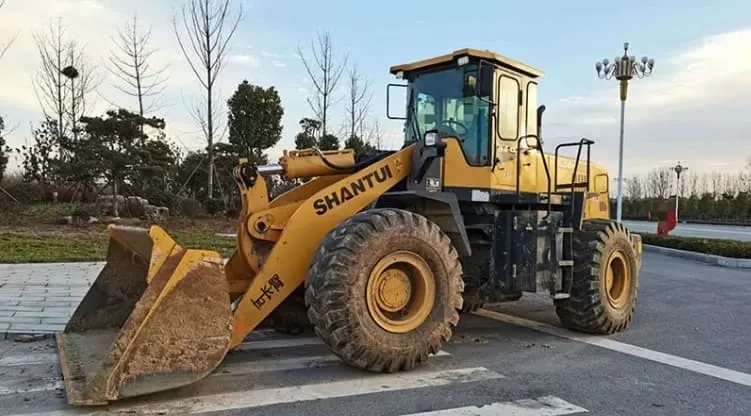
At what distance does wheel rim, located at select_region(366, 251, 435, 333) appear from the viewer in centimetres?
545

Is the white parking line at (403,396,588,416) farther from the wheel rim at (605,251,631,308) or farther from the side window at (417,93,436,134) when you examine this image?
the side window at (417,93,436,134)

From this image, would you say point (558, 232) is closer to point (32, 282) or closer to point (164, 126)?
point (32, 282)

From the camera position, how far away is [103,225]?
17.4 meters

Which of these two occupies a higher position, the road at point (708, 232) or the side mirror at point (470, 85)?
the side mirror at point (470, 85)

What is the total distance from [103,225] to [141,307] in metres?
14.2

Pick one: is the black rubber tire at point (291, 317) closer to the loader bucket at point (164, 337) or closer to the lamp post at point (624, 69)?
the loader bucket at point (164, 337)

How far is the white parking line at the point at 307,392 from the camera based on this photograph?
14.6ft

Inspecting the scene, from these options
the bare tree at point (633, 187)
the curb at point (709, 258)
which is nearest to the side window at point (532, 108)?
the curb at point (709, 258)

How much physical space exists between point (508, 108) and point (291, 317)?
3.31 m

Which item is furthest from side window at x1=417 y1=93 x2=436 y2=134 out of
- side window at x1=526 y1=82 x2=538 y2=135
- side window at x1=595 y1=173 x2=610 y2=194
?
side window at x1=595 y1=173 x2=610 y2=194

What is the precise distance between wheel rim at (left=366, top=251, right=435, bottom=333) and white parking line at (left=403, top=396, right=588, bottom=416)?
1085 mm

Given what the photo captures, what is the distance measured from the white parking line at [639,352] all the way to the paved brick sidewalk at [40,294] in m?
5.36

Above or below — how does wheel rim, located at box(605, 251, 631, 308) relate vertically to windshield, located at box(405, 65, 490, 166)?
below

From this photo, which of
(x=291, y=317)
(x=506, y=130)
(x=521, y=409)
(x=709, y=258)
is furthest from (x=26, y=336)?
(x=709, y=258)
